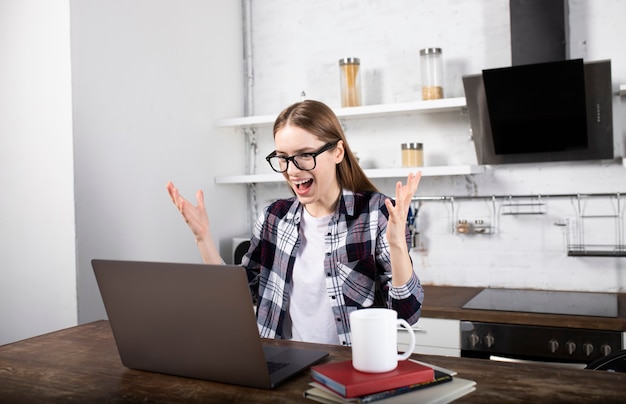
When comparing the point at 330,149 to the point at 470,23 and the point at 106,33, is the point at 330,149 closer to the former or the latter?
the point at 106,33

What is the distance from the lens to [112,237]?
2791 mm

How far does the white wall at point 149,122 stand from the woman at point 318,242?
1.07 meters

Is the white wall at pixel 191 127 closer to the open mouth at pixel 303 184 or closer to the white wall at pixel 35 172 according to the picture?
the white wall at pixel 35 172

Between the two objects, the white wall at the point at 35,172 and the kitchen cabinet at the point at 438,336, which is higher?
the white wall at the point at 35,172

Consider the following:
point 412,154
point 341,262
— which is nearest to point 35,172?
point 341,262

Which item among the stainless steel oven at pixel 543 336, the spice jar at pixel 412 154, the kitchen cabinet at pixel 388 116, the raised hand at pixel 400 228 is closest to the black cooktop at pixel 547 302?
the stainless steel oven at pixel 543 336

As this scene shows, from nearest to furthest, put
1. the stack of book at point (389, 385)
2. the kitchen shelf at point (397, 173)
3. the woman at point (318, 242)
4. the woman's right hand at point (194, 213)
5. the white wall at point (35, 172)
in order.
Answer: the stack of book at point (389, 385), the woman's right hand at point (194, 213), the woman at point (318, 242), the white wall at point (35, 172), the kitchen shelf at point (397, 173)

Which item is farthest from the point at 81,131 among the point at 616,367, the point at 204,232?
A: the point at 616,367

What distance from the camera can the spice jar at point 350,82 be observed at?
3.24 metres

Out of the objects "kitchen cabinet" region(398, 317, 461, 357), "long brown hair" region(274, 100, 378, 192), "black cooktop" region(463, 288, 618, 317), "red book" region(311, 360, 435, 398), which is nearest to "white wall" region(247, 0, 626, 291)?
"black cooktop" region(463, 288, 618, 317)

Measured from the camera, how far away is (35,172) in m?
2.65

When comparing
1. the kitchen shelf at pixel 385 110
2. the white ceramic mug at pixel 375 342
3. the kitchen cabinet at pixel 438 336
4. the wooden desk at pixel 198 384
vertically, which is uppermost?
the kitchen shelf at pixel 385 110

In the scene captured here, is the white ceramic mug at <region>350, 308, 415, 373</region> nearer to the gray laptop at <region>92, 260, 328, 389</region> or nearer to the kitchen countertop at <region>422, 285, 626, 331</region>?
the gray laptop at <region>92, 260, 328, 389</region>

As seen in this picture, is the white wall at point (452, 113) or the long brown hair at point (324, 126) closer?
the long brown hair at point (324, 126)
